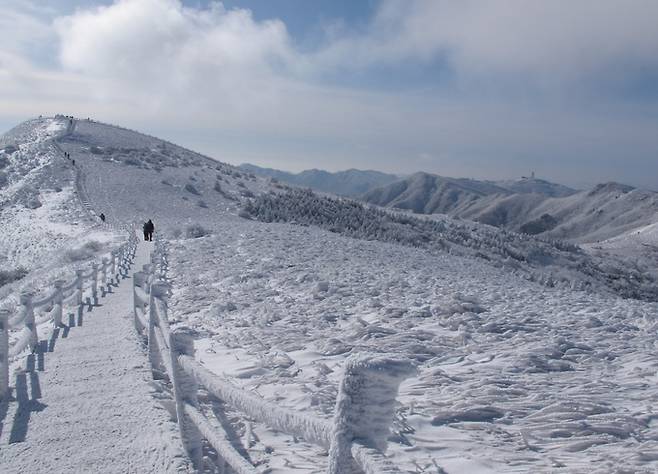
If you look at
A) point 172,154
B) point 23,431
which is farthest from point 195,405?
point 172,154

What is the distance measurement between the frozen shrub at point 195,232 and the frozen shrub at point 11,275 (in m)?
8.11

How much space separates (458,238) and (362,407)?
4595cm

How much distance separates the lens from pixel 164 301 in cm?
789

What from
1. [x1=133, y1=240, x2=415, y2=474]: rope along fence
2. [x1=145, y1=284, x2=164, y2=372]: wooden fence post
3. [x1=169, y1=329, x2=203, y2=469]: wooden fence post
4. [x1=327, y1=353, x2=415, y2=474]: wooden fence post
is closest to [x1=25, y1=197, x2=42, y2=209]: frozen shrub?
[x1=145, y1=284, x2=164, y2=372]: wooden fence post

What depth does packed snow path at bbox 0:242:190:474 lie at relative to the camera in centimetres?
554

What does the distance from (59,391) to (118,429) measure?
1841 mm

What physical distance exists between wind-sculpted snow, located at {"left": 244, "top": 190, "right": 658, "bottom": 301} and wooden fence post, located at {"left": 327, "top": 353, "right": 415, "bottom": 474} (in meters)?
36.1

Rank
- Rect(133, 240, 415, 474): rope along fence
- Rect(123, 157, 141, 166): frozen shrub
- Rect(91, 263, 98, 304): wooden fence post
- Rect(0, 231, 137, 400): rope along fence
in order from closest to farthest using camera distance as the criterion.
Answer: Rect(133, 240, 415, 474): rope along fence, Rect(0, 231, 137, 400): rope along fence, Rect(91, 263, 98, 304): wooden fence post, Rect(123, 157, 141, 166): frozen shrub

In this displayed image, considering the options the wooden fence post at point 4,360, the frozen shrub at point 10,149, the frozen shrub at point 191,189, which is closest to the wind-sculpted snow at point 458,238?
the frozen shrub at point 191,189

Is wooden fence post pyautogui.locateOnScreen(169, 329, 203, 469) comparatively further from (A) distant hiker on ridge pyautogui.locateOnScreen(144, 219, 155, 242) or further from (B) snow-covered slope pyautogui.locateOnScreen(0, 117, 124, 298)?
(A) distant hiker on ridge pyautogui.locateOnScreen(144, 219, 155, 242)

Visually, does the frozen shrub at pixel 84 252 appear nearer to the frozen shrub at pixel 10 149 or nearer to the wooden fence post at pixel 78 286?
the wooden fence post at pixel 78 286

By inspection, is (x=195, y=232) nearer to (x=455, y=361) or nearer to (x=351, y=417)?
(x=455, y=361)

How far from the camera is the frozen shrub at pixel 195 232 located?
101 ft

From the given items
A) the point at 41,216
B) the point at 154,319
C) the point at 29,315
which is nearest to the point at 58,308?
the point at 29,315
